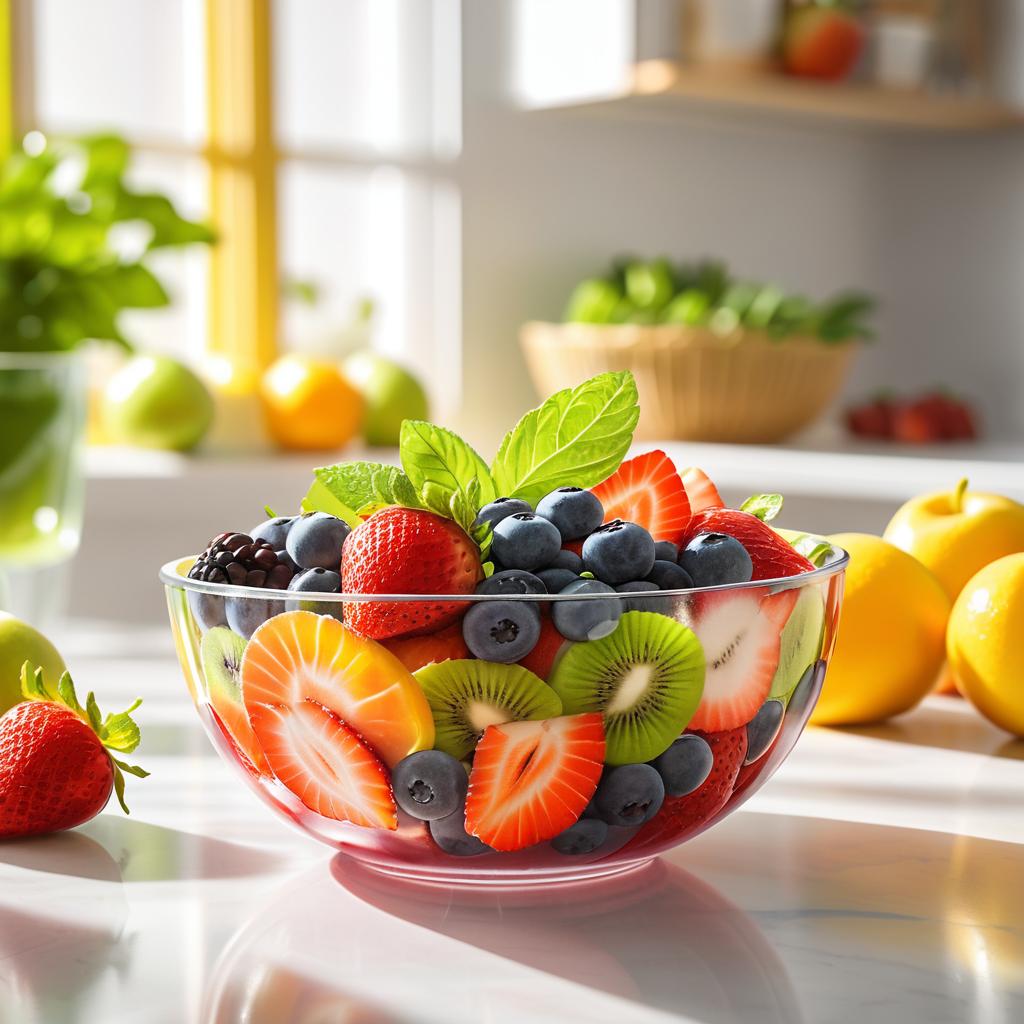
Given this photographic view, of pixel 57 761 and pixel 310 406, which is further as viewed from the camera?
pixel 310 406

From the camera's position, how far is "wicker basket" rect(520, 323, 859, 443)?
8.61 ft

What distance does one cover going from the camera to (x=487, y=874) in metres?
0.55

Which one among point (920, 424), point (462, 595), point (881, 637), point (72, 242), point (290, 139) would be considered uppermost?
point (290, 139)

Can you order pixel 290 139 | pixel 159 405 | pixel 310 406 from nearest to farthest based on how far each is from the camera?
pixel 159 405
pixel 310 406
pixel 290 139

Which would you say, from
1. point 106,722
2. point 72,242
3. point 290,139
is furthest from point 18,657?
point 290,139

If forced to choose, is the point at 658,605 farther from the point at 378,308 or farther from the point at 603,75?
the point at 378,308

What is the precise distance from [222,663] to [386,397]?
2.17 metres

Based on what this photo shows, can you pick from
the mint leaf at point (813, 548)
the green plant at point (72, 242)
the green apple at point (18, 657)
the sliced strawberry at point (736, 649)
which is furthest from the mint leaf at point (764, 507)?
the green plant at point (72, 242)

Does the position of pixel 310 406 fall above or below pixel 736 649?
below

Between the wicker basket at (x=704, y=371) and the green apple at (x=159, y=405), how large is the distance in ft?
2.14

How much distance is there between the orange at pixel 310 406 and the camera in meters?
2.62

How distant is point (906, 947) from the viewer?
0.52 meters

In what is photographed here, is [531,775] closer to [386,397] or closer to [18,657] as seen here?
[18,657]

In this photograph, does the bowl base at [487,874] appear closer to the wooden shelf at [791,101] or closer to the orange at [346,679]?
the orange at [346,679]
